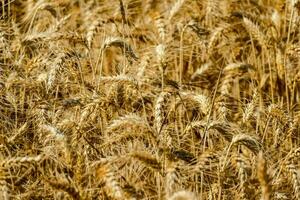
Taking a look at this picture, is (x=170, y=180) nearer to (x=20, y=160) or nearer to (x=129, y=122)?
(x=129, y=122)

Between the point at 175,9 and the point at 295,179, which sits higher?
the point at 175,9

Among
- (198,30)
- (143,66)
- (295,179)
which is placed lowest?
(295,179)

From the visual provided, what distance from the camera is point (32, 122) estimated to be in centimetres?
358

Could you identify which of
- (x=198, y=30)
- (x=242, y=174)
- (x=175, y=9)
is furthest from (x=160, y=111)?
(x=175, y=9)

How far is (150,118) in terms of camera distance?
3.87m

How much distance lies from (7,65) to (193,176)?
4.09 feet

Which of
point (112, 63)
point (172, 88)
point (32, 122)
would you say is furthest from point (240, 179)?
point (112, 63)

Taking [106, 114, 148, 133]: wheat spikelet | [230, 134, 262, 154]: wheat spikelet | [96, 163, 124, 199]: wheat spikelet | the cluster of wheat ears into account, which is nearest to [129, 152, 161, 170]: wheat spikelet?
the cluster of wheat ears

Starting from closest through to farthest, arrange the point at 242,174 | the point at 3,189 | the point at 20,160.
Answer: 1. the point at 3,189
2. the point at 20,160
3. the point at 242,174

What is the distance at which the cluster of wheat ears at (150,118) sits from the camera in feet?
9.93

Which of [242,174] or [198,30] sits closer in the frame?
[242,174]

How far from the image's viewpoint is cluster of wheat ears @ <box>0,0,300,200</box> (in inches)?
119

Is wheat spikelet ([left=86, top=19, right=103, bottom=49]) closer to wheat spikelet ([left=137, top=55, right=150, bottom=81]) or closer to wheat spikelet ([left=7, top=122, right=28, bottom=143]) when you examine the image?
wheat spikelet ([left=137, top=55, right=150, bottom=81])

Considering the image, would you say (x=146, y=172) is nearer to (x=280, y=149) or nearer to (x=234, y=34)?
(x=280, y=149)
